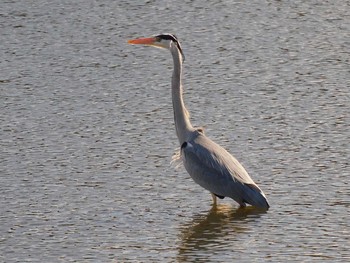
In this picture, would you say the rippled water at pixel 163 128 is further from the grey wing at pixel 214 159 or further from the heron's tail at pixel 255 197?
the grey wing at pixel 214 159

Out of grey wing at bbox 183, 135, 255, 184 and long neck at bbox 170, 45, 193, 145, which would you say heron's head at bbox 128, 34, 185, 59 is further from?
grey wing at bbox 183, 135, 255, 184

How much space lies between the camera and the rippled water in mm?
8883

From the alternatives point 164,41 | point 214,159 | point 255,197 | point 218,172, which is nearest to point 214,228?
point 255,197

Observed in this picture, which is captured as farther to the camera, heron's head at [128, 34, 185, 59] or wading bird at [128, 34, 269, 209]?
heron's head at [128, 34, 185, 59]

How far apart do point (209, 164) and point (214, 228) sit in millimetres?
839

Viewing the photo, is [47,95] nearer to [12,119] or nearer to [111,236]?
[12,119]

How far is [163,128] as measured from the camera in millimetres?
11688

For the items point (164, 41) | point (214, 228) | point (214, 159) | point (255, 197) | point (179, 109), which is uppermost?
point (164, 41)

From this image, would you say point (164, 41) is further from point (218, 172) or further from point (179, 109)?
point (218, 172)

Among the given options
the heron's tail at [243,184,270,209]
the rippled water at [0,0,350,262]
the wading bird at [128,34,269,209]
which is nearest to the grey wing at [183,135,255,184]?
the wading bird at [128,34,269,209]

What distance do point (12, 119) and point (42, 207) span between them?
8.39 feet

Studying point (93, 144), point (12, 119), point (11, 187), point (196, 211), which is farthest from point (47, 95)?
point (196, 211)

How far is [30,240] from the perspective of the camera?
346 inches

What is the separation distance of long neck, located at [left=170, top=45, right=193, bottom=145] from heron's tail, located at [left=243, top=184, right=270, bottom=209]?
0.96 meters
